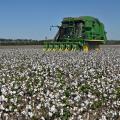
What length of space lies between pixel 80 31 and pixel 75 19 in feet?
3.91

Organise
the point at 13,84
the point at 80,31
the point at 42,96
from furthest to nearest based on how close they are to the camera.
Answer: the point at 80,31 < the point at 13,84 < the point at 42,96

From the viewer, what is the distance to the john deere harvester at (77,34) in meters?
33.5

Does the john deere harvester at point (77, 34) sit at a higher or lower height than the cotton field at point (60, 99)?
higher

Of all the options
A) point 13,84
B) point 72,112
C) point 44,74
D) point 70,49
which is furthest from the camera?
point 70,49

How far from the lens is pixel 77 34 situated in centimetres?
3472

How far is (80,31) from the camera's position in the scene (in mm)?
34875

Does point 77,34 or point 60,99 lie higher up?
point 77,34

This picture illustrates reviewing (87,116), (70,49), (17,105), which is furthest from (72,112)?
(70,49)

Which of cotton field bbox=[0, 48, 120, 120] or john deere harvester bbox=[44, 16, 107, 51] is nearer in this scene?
cotton field bbox=[0, 48, 120, 120]

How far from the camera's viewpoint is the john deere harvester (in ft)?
110

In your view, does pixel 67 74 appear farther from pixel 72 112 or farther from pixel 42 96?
pixel 72 112

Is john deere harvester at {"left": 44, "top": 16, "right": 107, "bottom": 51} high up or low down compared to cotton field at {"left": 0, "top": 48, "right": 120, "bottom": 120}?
up

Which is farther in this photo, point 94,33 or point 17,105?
point 94,33

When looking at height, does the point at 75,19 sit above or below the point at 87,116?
above
